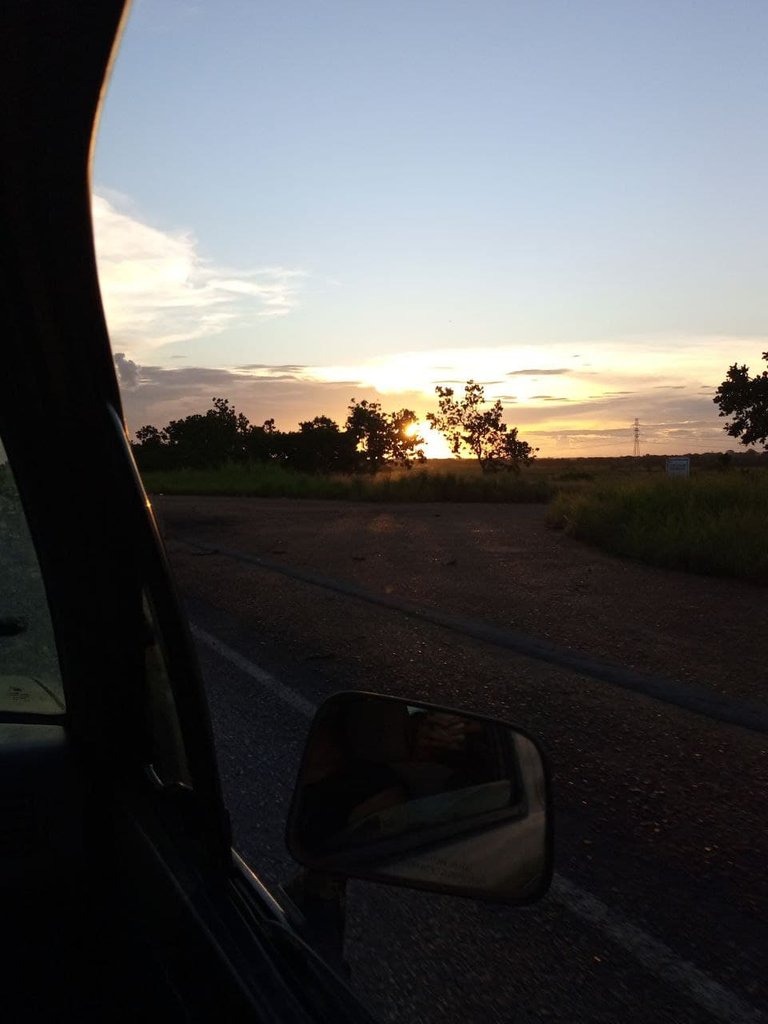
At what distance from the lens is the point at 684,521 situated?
51.2 ft

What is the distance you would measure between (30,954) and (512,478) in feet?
109

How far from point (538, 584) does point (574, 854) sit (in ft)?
25.6

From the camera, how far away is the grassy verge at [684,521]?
12789 millimetres

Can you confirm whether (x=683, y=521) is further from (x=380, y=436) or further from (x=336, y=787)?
(x=380, y=436)

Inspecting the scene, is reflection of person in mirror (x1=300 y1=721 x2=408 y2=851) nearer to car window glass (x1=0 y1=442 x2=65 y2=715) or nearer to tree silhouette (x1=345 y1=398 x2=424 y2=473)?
car window glass (x1=0 y1=442 x2=65 y2=715)

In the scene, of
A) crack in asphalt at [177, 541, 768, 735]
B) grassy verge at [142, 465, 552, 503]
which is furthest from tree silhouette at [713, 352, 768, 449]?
crack in asphalt at [177, 541, 768, 735]

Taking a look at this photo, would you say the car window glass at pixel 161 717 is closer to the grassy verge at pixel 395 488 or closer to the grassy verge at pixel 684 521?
the grassy verge at pixel 684 521

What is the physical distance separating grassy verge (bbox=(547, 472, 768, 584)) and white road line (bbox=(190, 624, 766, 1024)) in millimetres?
9243

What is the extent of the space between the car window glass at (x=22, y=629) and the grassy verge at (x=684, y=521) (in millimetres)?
11346

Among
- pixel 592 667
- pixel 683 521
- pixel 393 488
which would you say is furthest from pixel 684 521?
pixel 393 488


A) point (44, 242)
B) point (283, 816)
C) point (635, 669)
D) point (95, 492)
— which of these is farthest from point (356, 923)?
point (635, 669)

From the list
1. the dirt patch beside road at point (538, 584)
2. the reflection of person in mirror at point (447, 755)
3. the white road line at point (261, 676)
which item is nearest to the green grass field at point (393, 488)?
the dirt patch beside road at point (538, 584)

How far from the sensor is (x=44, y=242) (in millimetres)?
1266

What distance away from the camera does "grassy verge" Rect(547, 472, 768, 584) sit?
1279cm
